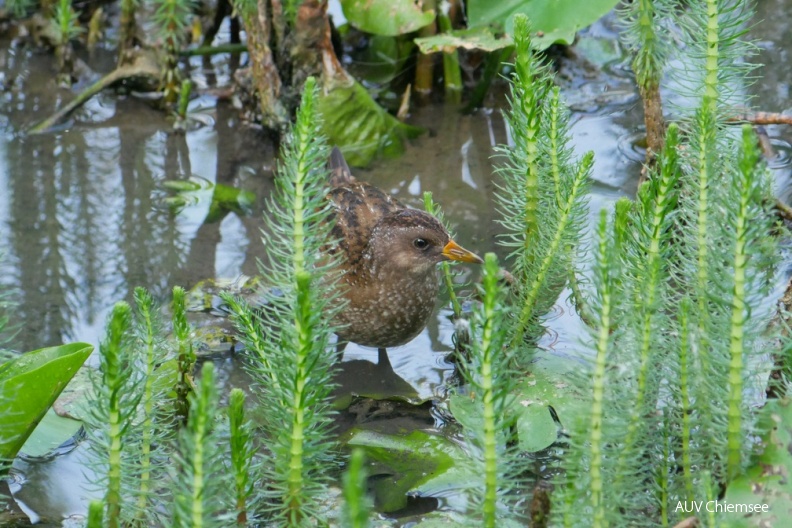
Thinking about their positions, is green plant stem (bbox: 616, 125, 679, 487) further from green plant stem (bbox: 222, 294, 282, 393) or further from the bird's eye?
the bird's eye

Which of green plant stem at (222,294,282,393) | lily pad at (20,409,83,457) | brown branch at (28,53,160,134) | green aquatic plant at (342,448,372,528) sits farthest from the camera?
brown branch at (28,53,160,134)

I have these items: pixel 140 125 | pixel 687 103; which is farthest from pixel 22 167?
pixel 687 103

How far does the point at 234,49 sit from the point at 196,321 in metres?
2.43

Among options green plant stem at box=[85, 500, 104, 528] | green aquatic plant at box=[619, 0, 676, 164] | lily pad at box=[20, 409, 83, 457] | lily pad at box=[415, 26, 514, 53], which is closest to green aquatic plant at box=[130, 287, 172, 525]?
green plant stem at box=[85, 500, 104, 528]

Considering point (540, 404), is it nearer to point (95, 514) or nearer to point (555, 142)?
→ point (555, 142)

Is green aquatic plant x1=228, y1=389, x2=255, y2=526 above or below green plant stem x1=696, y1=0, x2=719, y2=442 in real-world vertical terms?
below

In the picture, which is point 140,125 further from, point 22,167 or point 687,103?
point 687,103

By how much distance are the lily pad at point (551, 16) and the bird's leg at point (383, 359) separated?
1.70 metres

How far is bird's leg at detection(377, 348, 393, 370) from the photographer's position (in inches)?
180

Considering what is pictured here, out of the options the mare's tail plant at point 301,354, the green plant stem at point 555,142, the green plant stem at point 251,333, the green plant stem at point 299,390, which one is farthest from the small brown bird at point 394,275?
the green plant stem at point 299,390

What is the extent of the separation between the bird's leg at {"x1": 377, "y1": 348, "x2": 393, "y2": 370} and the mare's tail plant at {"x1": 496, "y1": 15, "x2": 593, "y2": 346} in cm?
89

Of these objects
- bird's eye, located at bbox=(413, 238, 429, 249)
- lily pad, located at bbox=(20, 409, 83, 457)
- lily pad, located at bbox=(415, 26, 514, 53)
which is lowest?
lily pad, located at bbox=(20, 409, 83, 457)

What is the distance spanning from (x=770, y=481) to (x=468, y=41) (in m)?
3.40

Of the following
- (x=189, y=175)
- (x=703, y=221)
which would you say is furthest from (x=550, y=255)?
(x=189, y=175)
